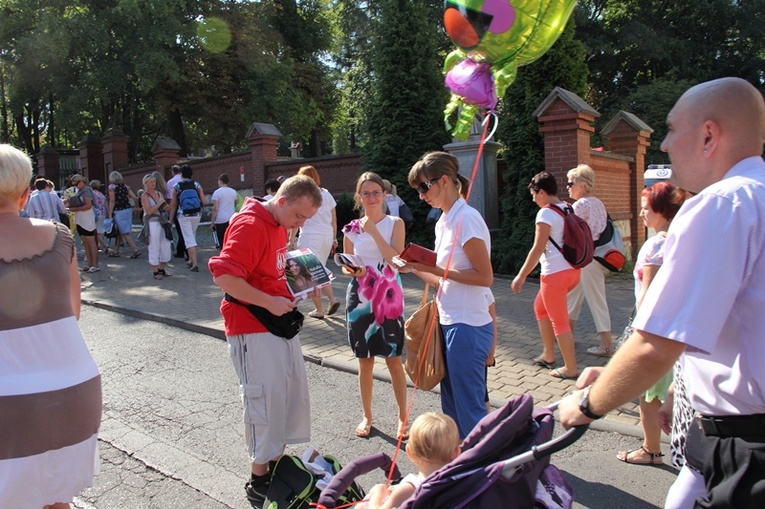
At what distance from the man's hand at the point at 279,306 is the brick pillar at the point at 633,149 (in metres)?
10.9

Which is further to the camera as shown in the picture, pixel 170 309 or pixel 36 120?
pixel 36 120

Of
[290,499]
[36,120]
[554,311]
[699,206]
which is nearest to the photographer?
[699,206]

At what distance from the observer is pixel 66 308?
2.53m

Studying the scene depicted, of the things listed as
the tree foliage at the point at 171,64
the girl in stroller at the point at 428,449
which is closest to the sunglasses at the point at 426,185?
the girl in stroller at the point at 428,449

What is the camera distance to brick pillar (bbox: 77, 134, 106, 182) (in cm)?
2258

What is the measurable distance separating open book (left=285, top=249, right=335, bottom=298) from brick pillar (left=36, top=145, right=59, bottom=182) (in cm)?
2490

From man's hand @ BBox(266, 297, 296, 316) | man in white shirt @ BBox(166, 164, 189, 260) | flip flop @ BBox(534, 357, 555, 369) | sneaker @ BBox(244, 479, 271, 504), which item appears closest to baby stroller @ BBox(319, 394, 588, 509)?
man's hand @ BBox(266, 297, 296, 316)

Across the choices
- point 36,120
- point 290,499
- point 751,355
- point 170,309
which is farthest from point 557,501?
point 36,120

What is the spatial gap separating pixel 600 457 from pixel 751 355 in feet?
8.25

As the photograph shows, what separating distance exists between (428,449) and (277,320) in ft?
3.65

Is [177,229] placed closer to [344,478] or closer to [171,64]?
[171,64]

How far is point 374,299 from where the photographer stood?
413 centimetres

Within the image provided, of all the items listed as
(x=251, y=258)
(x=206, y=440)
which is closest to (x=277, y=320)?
(x=251, y=258)

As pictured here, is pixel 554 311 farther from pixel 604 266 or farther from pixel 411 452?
pixel 411 452
